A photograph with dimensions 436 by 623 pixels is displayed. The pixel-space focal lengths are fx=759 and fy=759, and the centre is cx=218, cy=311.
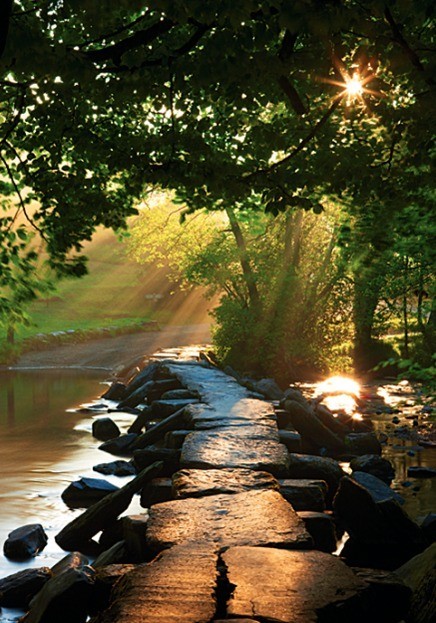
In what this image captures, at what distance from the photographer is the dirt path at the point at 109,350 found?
39438 mm

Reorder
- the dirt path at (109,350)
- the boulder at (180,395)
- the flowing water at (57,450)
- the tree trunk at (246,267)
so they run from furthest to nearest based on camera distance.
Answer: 1. the dirt path at (109,350)
2. the tree trunk at (246,267)
3. the boulder at (180,395)
4. the flowing water at (57,450)

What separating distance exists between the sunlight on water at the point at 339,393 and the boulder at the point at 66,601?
41.8 feet

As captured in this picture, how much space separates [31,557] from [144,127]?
266 inches

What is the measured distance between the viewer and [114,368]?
36719 mm

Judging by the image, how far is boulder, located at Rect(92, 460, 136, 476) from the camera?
14102mm

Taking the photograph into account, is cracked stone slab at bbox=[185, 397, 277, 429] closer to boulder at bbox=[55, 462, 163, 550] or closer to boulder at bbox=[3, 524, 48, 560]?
boulder at bbox=[55, 462, 163, 550]

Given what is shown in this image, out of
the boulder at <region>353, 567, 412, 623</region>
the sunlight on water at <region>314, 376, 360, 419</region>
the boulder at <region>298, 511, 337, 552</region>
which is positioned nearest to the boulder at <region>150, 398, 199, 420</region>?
the sunlight on water at <region>314, 376, 360, 419</region>

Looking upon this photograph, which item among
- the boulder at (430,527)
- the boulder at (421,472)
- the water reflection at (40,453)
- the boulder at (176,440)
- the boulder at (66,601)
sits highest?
the boulder at (176,440)

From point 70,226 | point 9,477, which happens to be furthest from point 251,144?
point 9,477

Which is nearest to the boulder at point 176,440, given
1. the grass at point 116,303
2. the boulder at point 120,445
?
the boulder at point 120,445

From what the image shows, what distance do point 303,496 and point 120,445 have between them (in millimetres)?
7822

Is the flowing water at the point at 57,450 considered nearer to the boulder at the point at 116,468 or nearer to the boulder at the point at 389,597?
the boulder at the point at 116,468

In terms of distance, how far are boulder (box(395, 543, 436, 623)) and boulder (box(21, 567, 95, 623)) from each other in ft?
9.32

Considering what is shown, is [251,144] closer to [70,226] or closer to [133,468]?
[70,226]
